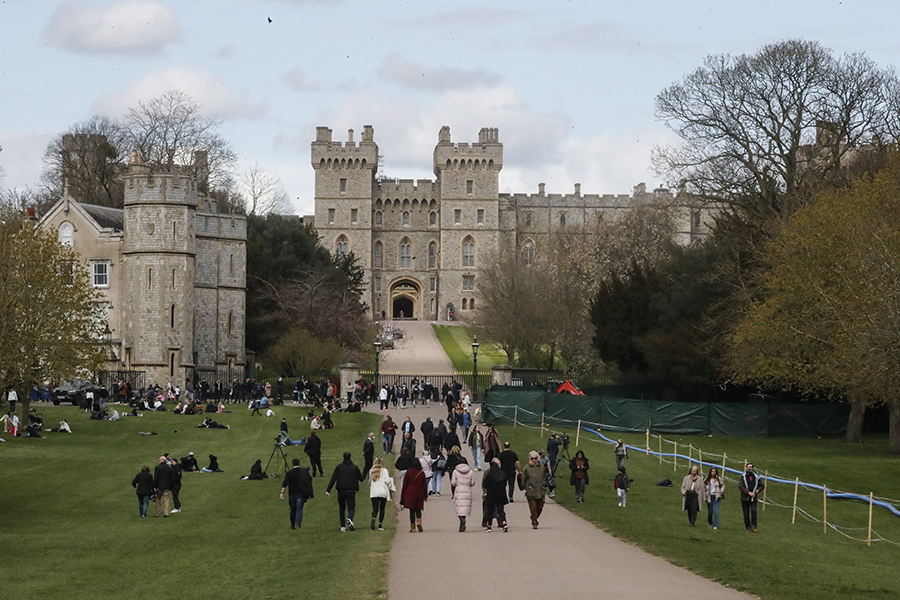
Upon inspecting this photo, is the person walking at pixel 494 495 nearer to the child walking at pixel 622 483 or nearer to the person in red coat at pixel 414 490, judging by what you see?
the person in red coat at pixel 414 490

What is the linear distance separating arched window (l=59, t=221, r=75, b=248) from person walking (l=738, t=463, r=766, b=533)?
136 ft

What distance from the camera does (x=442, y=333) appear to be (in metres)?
94.9

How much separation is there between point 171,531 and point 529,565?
7.70 m

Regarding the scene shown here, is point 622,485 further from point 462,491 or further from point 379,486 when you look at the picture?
point 379,486

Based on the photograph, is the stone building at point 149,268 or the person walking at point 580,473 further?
the stone building at point 149,268

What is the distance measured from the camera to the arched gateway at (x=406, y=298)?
11169 cm

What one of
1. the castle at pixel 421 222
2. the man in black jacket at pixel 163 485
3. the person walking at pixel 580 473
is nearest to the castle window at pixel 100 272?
the man in black jacket at pixel 163 485

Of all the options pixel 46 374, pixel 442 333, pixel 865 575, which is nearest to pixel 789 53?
pixel 46 374

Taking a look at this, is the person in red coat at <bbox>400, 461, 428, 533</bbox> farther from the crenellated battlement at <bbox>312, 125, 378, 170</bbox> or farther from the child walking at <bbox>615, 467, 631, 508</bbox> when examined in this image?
the crenellated battlement at <bbox>312, 125, 378, 170</bbox>

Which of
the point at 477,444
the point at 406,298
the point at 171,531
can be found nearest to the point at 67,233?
the point at 477,444

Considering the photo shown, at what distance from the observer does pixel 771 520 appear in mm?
24188

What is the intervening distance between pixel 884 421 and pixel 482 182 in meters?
66.6

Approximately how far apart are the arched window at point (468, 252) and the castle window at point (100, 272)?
56.0 metres

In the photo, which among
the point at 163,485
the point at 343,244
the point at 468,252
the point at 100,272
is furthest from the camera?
the point at 343,244
